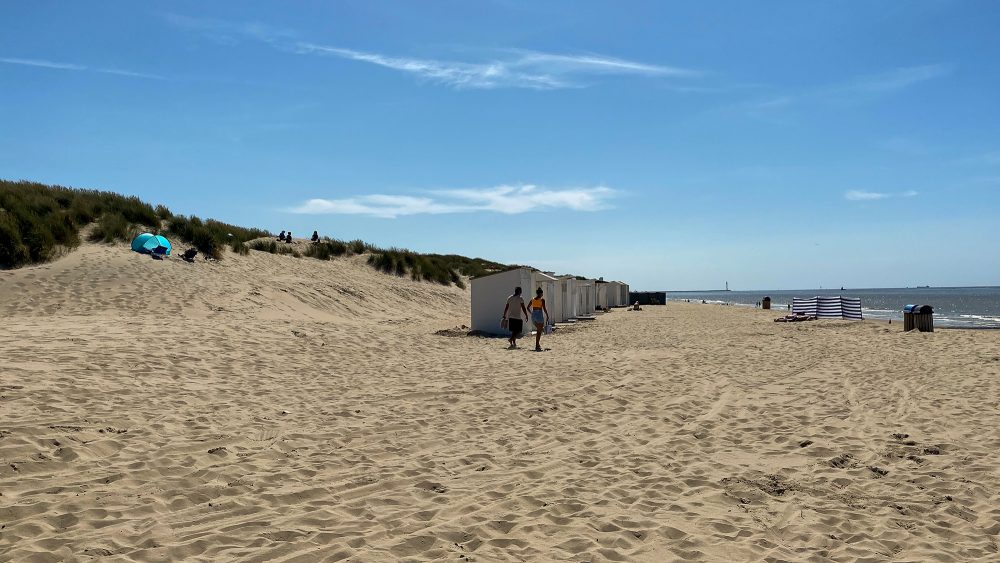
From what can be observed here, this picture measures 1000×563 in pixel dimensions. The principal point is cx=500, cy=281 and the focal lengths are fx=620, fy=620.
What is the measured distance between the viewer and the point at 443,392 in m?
7.91

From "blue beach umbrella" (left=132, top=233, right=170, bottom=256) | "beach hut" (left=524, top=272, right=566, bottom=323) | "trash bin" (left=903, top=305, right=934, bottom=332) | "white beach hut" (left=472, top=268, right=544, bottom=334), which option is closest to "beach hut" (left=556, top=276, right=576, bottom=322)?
"beach hut" (left=524, top=272, right=566, bottom=323)

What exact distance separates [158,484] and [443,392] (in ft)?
13.0

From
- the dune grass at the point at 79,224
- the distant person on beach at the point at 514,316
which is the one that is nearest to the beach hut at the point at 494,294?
the distant person on beach at the point at 514,316

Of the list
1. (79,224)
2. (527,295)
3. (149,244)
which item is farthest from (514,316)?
(79,224)

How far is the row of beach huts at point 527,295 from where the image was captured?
16938mm

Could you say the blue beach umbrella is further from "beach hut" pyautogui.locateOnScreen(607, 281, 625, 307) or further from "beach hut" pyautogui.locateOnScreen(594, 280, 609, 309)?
"beach hut" pyautogui.locateOnScreen(607, 281, 625, 307)

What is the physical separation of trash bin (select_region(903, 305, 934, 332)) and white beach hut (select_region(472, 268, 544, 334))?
11172 millimetres

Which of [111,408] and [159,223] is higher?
[159,223]

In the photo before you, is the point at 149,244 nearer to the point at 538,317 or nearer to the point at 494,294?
the point at 494,294

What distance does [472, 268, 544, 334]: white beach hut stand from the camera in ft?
55.5

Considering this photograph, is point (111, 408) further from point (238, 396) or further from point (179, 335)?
point (179, 335)

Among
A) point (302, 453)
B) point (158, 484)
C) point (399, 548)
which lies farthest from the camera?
point (302, 453)

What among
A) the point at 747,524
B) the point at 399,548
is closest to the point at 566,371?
the point at 747,524

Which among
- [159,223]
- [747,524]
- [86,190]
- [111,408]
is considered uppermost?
[86,190]
